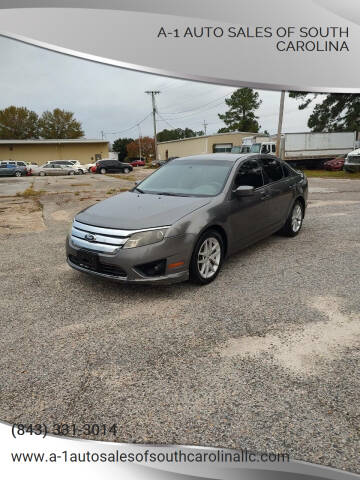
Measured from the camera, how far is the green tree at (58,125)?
69188 millimetres

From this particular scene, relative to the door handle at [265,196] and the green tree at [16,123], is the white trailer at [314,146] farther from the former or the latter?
the green tree at [16,123]

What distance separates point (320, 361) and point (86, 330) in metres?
2.06

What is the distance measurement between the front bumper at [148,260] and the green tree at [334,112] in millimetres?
36289

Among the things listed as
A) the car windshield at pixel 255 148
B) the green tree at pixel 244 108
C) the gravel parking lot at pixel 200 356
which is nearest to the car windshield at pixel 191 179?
the gravel parking lot at pixel 200 356

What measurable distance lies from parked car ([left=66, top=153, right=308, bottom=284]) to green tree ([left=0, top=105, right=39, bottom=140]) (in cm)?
7138

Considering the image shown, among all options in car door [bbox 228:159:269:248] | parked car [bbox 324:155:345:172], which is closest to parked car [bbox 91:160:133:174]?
parked car [bbox 324:155:345:172]

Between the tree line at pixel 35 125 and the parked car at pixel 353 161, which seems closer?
the parked car at pixel 353 161

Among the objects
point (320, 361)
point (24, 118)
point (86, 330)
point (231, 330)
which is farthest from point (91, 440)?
point (24, 118)

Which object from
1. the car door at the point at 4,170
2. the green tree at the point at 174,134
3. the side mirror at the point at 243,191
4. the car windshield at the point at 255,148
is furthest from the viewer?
the green tree at the point at 174,134

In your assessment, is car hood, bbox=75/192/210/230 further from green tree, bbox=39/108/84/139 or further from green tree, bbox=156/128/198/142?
green tree, bbox=156/128/198/142

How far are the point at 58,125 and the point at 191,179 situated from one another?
73217 mm

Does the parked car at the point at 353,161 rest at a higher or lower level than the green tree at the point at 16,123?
lower

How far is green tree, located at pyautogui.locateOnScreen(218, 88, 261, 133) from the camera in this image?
2753 inches

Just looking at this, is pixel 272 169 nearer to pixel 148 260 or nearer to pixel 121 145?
pixel 148 260
